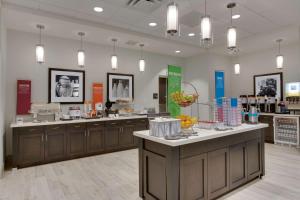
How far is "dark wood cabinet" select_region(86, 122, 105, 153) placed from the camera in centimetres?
466

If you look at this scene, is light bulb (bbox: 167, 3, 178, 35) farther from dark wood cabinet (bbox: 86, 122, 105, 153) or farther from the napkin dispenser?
dark wood cabinet (bbox: 86, 122, 105, 153)

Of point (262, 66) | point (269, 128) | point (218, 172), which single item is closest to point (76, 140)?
point (218, 172)

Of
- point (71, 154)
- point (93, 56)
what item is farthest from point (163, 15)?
point (71, 154)

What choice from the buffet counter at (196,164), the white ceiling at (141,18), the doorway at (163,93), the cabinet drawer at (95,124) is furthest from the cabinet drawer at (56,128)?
the doorway at (163,93)

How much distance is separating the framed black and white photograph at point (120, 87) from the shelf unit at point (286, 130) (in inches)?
178

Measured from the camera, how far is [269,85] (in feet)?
21.2

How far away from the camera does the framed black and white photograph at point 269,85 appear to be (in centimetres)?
622

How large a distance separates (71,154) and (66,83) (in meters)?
1.84

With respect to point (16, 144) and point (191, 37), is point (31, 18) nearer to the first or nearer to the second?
point (16, 144)

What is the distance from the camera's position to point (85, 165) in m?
4.07

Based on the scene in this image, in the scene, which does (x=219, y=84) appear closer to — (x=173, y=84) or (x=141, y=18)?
(x=173, y=84)

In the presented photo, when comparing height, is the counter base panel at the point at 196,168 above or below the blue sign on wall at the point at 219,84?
below

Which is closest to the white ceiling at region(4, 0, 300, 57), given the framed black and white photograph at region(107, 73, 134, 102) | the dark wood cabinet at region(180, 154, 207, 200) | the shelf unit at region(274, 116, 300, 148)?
the framed black and white photograph at region(107, 73, 134, 102)

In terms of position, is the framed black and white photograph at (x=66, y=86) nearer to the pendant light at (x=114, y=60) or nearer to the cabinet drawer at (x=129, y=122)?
the pendant light at (x=114, y=60)
